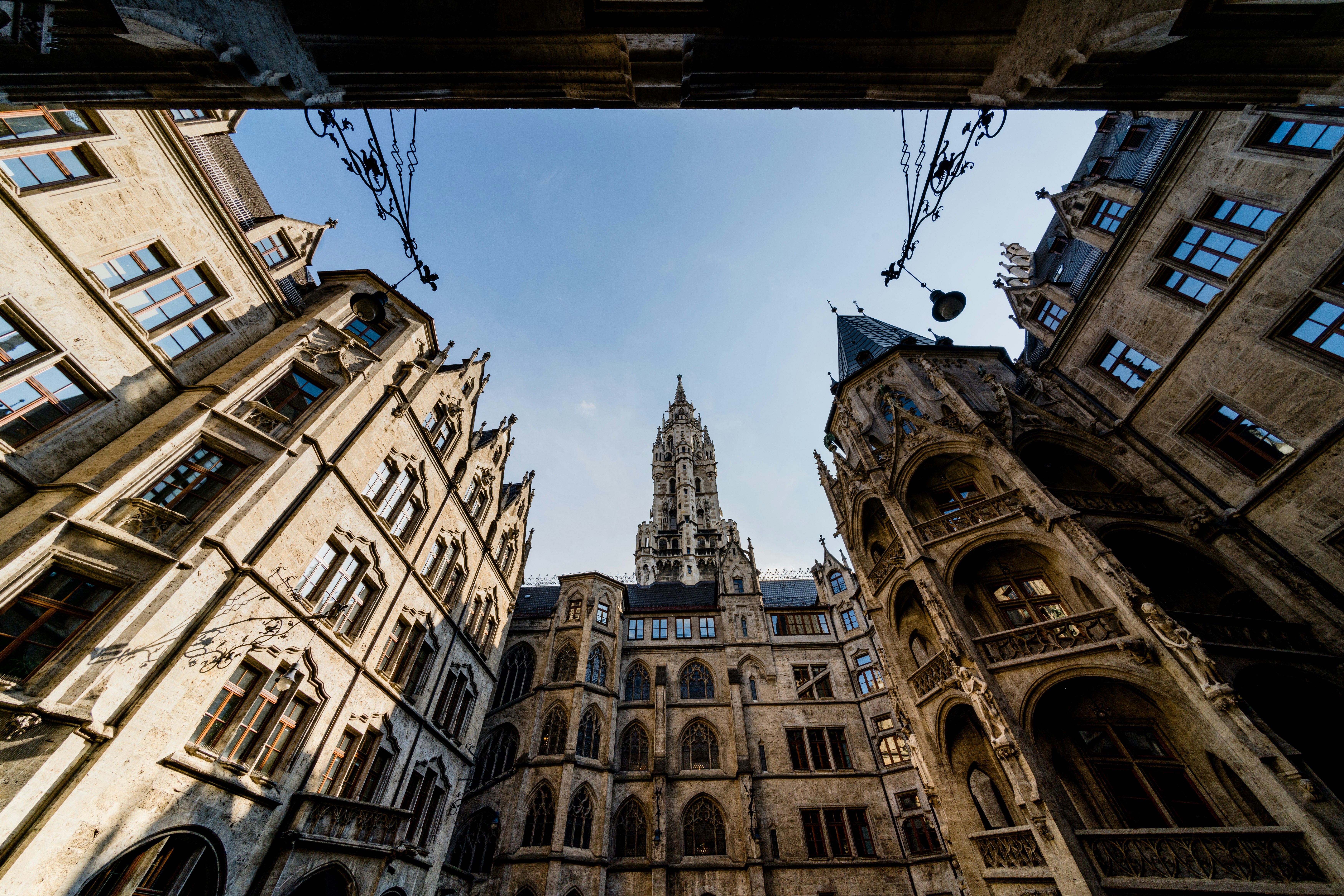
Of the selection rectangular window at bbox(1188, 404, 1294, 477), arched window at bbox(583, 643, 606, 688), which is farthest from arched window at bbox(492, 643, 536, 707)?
rectangular window at bbox(1188, 404, 1294, 477)

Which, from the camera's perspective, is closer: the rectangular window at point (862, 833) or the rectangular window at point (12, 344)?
the rectangular window at point (12, 344)

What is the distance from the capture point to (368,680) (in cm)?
1523

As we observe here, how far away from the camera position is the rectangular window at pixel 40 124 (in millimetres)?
9484

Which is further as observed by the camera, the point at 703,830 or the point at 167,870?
the point at 703,830

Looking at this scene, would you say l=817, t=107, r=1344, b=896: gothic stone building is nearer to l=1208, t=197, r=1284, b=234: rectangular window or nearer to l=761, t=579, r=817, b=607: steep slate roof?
l=1208, t=197, r=1284, b=234: rectangular window

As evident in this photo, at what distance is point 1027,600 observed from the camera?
Answer: 14289mm

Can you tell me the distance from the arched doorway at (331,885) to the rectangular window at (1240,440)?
25.5 metres

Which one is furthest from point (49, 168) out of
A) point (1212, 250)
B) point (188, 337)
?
point (1212, 250)

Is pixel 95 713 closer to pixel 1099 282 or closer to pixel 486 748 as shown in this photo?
pixel 486 748

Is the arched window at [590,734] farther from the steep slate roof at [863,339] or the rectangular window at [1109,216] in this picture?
the rectangular window at [1109,216]

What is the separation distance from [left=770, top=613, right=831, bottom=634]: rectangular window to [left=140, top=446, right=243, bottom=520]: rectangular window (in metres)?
27.4

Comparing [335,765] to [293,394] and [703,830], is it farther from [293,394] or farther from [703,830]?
[703,830]

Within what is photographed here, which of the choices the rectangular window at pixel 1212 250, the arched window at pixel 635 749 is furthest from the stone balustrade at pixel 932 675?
the arched window at pixel 635 749

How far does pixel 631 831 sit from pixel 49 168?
96.0 feet
